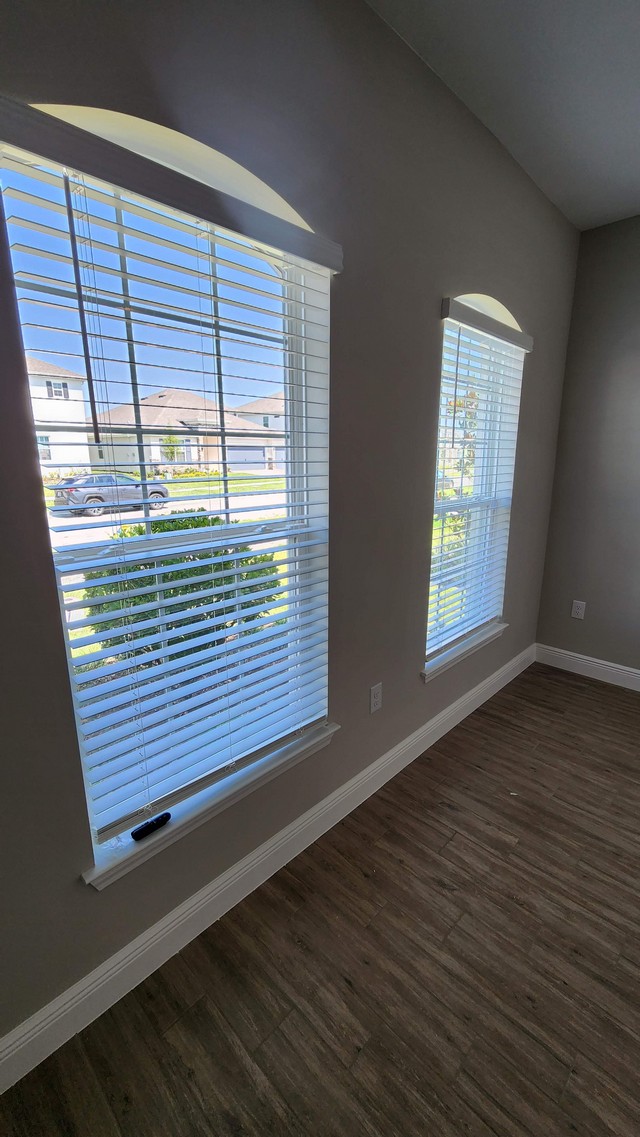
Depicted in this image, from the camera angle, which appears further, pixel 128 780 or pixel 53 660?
pixel 128 780

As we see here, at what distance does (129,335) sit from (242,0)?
2.65ft

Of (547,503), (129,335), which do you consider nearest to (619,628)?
(547,503)

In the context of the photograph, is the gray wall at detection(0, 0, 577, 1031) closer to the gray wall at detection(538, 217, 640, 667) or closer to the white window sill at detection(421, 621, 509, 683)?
the white window sill at detection(421, 621, 509, 683)

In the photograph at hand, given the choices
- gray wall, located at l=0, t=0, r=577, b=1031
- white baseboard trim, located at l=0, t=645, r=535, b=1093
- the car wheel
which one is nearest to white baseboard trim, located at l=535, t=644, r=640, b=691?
gray wall, located at l=0, t=0, r=577, b=1031

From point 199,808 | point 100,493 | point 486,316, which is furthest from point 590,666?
point 100,493

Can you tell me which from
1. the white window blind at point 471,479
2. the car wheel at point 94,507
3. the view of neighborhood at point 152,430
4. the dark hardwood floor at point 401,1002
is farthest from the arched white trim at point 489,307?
the dark hardwood floor at point 401,1002

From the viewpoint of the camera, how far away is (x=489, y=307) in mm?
2186

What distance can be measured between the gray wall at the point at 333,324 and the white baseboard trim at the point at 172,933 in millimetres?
48

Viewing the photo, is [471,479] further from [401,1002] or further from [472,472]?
[401,1002]

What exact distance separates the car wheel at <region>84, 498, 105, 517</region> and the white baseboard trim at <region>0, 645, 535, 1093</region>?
3.71 feet

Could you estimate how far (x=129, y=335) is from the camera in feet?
3.43

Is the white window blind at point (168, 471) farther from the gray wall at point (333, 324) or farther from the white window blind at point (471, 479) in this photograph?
the white window blind at point (471, 479)

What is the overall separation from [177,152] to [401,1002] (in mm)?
2183

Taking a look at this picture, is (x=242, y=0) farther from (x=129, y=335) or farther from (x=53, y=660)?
(x=53, y=660)
